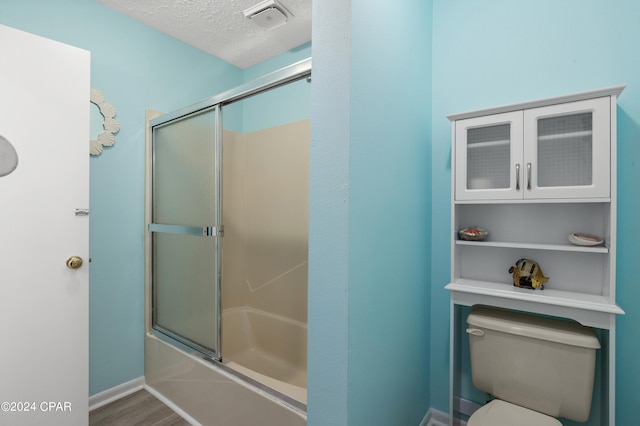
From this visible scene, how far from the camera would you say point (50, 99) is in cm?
142

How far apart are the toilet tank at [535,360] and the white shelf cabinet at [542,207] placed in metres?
0.07

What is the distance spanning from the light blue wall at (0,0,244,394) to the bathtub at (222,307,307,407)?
0.64 metres

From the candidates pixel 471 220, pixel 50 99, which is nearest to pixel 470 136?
pixel 471 220

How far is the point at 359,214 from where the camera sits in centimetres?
106

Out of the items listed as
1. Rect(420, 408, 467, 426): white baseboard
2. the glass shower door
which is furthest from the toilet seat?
the glass shower door

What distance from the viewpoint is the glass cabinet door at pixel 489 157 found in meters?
1.36

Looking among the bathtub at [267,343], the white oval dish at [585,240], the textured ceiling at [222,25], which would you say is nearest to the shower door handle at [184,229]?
the bathtub at [267,343]

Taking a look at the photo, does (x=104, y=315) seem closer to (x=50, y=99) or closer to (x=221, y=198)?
(x=221, y=198)

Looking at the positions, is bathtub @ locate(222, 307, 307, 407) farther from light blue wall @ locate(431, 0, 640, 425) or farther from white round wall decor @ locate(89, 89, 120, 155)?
white round wall decor @ locate(89, 89, 120, 155)

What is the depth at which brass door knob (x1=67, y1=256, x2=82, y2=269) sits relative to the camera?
1475 millimetres

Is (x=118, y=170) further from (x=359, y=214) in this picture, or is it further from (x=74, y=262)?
(x=359, y=214)

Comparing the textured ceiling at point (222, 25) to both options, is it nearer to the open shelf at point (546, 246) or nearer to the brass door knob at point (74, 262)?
the brass door knob at point (74, 262)

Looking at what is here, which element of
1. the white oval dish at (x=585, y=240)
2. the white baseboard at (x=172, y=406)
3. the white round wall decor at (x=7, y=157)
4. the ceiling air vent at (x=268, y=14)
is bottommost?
the white baseboard at (x=172, y=406)

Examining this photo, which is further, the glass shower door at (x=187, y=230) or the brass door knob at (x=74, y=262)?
the glass shower door at (x=187, y=230)
